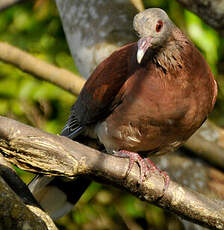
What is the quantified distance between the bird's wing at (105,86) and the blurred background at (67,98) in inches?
38.7

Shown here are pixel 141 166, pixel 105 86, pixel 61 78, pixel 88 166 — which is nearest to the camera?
pixel 88 166

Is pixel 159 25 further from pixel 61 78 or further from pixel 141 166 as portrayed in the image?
pixel 61 78

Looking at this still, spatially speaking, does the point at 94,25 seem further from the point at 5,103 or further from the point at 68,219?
the point at 68,219

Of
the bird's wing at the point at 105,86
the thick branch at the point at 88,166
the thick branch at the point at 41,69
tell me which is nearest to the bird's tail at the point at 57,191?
the bird's wing at the point at 105,86

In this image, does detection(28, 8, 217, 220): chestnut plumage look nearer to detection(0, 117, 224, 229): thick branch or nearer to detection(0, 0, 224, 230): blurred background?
detection(0, 117, 224, 229): thick branch

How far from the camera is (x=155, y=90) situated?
149 inches

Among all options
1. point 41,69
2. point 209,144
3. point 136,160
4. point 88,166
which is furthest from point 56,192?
point 88,166

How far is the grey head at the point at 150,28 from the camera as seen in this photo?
3559 millimetres

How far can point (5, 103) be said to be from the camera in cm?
549

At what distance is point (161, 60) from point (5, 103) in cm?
210

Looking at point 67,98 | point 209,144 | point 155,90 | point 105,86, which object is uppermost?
point 155,90

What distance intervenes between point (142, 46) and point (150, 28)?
0.12 metres

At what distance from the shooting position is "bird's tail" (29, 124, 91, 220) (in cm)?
434

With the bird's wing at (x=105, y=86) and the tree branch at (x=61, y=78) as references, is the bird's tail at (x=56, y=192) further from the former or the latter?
the tree branch at (x=61, y=78)
